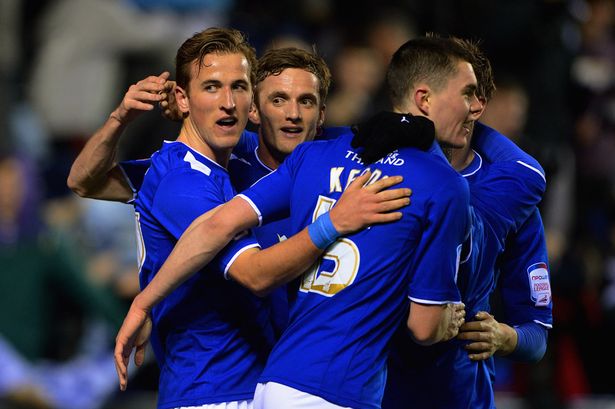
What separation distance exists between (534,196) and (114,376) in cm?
421

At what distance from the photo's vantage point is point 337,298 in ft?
13.0

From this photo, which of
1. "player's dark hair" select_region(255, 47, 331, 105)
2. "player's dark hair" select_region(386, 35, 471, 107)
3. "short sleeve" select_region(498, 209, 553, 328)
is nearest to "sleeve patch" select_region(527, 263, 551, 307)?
"short sleeve" select_region(498, 209, 553, 328)

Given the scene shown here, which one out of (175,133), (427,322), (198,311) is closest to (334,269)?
(427,322)

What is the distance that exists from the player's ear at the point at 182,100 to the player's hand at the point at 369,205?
0.94 meters

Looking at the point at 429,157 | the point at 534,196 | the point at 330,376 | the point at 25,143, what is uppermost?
the point at 429,157

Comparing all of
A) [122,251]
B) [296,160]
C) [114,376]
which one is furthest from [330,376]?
[122,251]

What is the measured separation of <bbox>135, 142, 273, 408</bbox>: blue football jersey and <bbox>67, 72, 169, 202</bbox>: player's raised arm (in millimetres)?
248

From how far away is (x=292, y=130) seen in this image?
492 cm

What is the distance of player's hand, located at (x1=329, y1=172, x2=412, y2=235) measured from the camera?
392 cm

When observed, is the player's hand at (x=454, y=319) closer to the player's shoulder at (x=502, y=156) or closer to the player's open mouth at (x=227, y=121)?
the player's shoulder at (x=502, y=156)

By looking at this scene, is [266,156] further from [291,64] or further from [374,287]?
[374,287]

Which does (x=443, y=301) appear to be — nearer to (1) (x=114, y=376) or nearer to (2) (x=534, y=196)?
(2) (x=534, y=196)

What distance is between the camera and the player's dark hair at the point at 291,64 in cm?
496

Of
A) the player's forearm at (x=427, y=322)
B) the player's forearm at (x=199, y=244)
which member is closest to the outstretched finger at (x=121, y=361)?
the player's forearm at (x=199, y=244)
